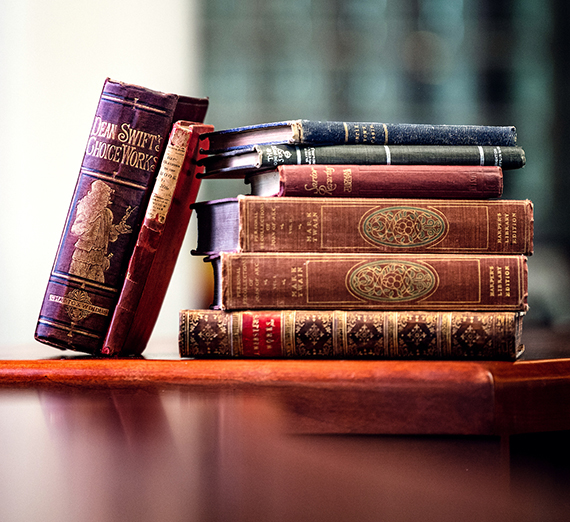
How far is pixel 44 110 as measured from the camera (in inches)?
72.5

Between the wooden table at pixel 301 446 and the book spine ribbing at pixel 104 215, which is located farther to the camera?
the book spine ribbing at pixel 104 215

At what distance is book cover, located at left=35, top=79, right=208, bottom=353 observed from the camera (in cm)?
76

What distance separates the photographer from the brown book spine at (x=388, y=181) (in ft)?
2.40

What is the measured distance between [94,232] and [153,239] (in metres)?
0.08

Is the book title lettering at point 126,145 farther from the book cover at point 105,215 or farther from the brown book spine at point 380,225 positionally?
the brown book spine at point 380,225

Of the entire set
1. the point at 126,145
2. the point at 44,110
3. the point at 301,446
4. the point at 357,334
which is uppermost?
the point at 44,110

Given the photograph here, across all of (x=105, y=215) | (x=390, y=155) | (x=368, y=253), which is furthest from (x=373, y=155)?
(x=105, y=215)

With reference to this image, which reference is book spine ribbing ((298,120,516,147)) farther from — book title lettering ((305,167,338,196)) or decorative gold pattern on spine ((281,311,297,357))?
decorative gold pattern on spine ((281,311,297,357))

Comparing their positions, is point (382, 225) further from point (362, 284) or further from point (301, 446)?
point (301, 446)

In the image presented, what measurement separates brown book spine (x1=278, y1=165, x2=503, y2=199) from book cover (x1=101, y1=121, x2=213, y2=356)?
0.14 m

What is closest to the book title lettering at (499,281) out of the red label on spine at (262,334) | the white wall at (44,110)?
the red label on spine at (262,334)

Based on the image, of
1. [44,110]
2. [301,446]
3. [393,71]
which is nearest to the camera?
[301,446]

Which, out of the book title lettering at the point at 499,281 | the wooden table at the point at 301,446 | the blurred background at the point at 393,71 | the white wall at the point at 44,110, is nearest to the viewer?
the wooden table at the point at 301,446

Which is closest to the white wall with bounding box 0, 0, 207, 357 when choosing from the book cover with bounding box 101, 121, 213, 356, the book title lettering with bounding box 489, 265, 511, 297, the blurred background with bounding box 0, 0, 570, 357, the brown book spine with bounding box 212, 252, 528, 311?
the blurred background with bounding box 0, 0, 570, 357
